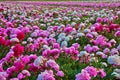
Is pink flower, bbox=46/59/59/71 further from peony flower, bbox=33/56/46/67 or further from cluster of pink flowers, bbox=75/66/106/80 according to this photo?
cluster of pink flowers, bbox=75/66/106/80

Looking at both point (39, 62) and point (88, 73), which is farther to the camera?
point (39, 62)

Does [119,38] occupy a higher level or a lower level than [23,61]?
lower

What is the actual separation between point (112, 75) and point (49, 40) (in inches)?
92.6

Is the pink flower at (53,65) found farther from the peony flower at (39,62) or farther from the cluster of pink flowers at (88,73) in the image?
the cluster of pink flowers at (88,73)

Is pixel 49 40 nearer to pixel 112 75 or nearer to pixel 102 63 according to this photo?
pixel 102 63

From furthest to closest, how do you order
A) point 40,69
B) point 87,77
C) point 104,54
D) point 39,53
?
point 39,53 → point 104,54 → point 40,69 → point 87,77

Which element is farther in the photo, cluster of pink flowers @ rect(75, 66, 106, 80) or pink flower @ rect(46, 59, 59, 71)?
pink flower @ rect(46, 59, 59, 71)

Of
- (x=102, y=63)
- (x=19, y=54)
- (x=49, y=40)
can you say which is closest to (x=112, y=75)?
(x=102, y=63)

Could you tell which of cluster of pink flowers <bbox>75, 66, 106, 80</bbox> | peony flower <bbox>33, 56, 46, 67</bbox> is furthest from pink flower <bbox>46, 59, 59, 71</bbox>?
cluster of pink flowers <bbox>75, 66, 106, 80</bbox>

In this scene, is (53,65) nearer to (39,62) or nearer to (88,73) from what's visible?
(39,62)

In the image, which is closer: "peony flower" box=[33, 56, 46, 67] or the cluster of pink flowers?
the cluster of pink flowers

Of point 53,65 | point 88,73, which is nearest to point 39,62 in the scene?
point 53,65

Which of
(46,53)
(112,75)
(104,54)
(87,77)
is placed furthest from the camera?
(104,54)

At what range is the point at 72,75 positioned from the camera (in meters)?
4.59
